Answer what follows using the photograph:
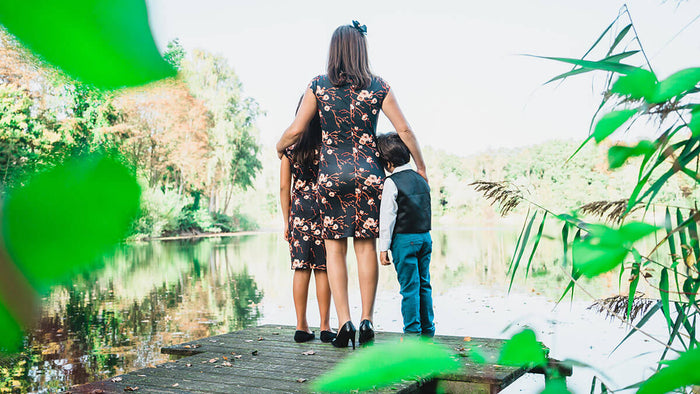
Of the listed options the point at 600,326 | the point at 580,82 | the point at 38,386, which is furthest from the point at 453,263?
the point at 580,82

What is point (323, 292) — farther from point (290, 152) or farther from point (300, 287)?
point (290, 152)

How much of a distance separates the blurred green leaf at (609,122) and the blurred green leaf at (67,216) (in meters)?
0.21

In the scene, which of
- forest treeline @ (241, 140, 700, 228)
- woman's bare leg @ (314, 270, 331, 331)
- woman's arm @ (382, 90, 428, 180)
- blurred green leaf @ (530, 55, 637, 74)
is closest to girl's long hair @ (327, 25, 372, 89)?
woman's arm @ (382, 90, 428, 180)

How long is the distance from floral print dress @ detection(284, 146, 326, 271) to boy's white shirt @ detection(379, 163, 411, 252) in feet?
1.03

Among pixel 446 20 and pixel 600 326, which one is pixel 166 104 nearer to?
pixel 600 326

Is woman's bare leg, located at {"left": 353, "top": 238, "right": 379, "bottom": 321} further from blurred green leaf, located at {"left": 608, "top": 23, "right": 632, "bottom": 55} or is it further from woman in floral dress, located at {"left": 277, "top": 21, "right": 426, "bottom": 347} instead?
blurred green leaf, located at {"left": 608, "top": 23, "right": 632, "bottom": 55}

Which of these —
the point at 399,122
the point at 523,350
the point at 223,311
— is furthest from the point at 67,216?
the point at 223,311

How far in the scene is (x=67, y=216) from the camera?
0.18 meters

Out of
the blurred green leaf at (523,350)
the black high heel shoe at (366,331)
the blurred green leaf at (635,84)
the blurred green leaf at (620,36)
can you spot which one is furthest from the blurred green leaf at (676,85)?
the black high heel shoe at (366,331)

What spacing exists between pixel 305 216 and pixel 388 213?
44 centimetres

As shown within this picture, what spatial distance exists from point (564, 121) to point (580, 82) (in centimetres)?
3979

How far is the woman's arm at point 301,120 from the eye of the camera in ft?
8.50

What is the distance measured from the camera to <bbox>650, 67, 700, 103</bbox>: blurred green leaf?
0.27m

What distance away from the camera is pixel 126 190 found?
19 centimetres
